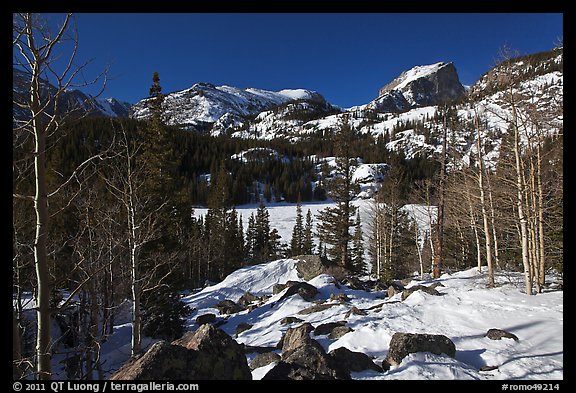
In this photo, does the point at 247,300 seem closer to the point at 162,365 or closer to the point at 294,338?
the point at 294,338

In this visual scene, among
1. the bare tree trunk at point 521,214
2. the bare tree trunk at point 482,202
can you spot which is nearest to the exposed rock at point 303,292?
the bare tree trunk at point 482,202

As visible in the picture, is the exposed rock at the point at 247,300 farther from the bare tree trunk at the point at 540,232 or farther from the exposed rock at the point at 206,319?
the bare tree trunk at the point at 540,232

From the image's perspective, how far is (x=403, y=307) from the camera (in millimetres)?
9719

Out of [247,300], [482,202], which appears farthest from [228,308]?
[482,202]

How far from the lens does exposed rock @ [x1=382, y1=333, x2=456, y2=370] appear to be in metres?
5.89

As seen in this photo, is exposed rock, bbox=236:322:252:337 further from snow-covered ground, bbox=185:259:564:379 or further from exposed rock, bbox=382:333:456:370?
exposed rock, bbox=382:333:456:370

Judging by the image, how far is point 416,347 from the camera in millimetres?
5969

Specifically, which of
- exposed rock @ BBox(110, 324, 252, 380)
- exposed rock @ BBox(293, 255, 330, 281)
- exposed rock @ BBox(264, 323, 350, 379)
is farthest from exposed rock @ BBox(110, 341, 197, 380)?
exposed rock @ BBox(293, 255, 330, 281)

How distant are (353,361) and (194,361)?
3.51m

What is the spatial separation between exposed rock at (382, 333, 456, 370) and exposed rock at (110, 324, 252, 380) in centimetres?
314
